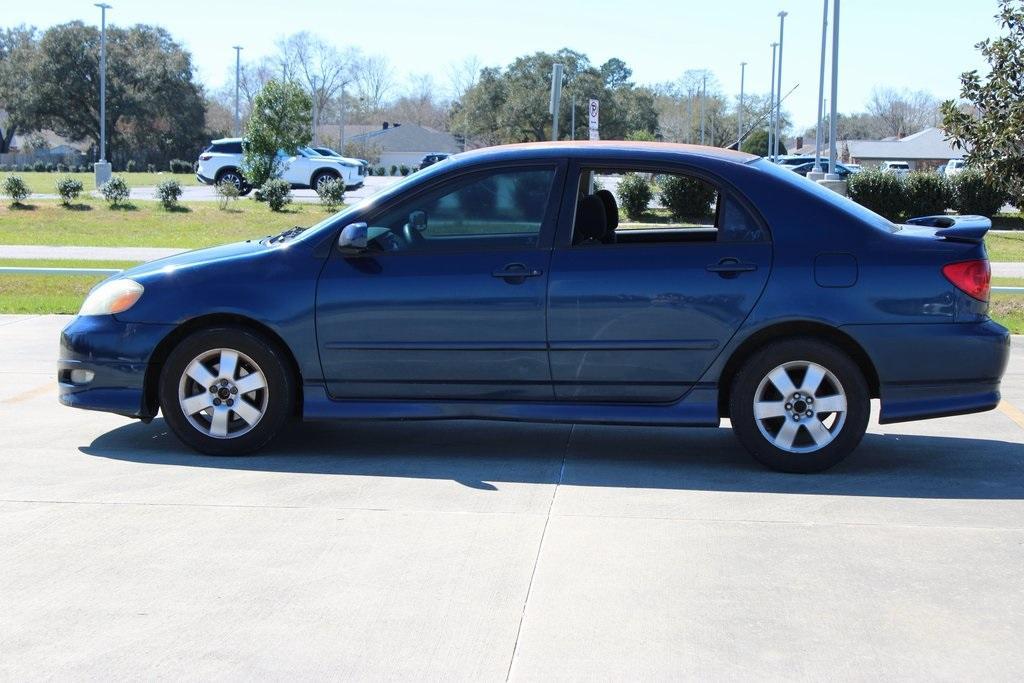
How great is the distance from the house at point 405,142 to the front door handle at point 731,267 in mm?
99221

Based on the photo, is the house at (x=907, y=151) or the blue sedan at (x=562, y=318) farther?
the house at (x=907, y=151)

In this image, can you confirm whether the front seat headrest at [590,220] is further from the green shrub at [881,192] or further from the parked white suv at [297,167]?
the parked white suv at [297,167]

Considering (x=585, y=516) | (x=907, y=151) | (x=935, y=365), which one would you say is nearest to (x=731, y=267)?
(x=935, y=365)

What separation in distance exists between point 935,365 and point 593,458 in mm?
1840

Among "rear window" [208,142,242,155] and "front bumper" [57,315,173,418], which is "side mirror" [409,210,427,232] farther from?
"rear window" [208,142,242,155]

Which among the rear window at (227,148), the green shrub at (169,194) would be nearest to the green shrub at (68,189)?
the green shrub at (169,194)

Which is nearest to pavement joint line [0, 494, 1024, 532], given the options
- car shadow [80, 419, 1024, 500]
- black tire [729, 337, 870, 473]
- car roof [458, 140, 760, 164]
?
car shadow [80, 419, 1024, 500]

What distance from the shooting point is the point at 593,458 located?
6.80m

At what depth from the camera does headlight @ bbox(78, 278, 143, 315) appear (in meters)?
6.64

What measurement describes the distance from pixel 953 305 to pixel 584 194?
198 cm

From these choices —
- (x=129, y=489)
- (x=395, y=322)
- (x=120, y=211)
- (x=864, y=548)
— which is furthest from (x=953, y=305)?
(x=120, y=211)

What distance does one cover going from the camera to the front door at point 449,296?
6.39 metres

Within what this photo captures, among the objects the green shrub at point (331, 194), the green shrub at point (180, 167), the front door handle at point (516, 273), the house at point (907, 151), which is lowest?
the front door handle at point (516, 273)

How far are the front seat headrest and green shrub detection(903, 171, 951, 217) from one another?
23.6 meters
